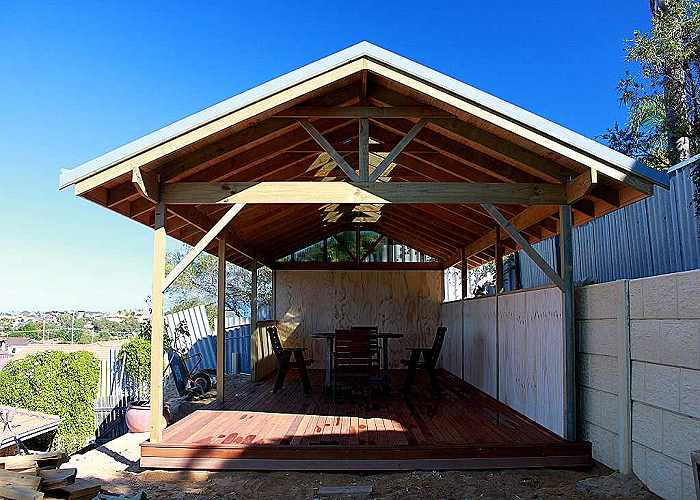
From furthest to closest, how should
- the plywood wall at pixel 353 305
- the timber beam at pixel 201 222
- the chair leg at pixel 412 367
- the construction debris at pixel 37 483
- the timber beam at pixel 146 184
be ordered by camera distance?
the plywood wall at pixel 353 305 → the chair leg at pixel 412 367 → the timber beam at pixel 201 222 → the timber beam at pixel 146 184 → the construction debris at pixel 37 483

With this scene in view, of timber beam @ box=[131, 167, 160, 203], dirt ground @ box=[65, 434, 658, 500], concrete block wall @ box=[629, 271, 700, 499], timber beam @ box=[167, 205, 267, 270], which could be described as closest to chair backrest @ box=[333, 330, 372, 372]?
timber beam @ box=[167, 205, 267, 270]

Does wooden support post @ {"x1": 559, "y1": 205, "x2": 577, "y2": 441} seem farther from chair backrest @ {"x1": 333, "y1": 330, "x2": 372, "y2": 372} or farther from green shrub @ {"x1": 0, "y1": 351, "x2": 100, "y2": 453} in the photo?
green shrub @ {"x1": 0, "y1": 351, "x2": 100, "y2": 453}

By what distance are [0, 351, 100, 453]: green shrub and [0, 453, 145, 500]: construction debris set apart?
18.2 ft

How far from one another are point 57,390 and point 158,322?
560cm

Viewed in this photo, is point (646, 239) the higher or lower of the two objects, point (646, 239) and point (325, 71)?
the lower

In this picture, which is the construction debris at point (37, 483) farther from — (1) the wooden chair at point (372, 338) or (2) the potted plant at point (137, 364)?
(2) the potted plant at point (137, 364)

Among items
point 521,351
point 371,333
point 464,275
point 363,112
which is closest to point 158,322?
point 363,112

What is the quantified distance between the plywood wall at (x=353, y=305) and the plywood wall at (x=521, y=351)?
310 centimetres

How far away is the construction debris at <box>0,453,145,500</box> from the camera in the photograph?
13.7 feet

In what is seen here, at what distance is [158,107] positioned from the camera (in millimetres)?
25906

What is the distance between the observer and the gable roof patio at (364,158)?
5578mm

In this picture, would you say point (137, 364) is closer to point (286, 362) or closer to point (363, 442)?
point (286, 362)

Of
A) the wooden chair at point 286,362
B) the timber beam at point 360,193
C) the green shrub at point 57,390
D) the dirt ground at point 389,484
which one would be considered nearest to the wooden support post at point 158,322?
the timber beam at point 360,193

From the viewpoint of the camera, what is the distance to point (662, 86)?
12312 mm
